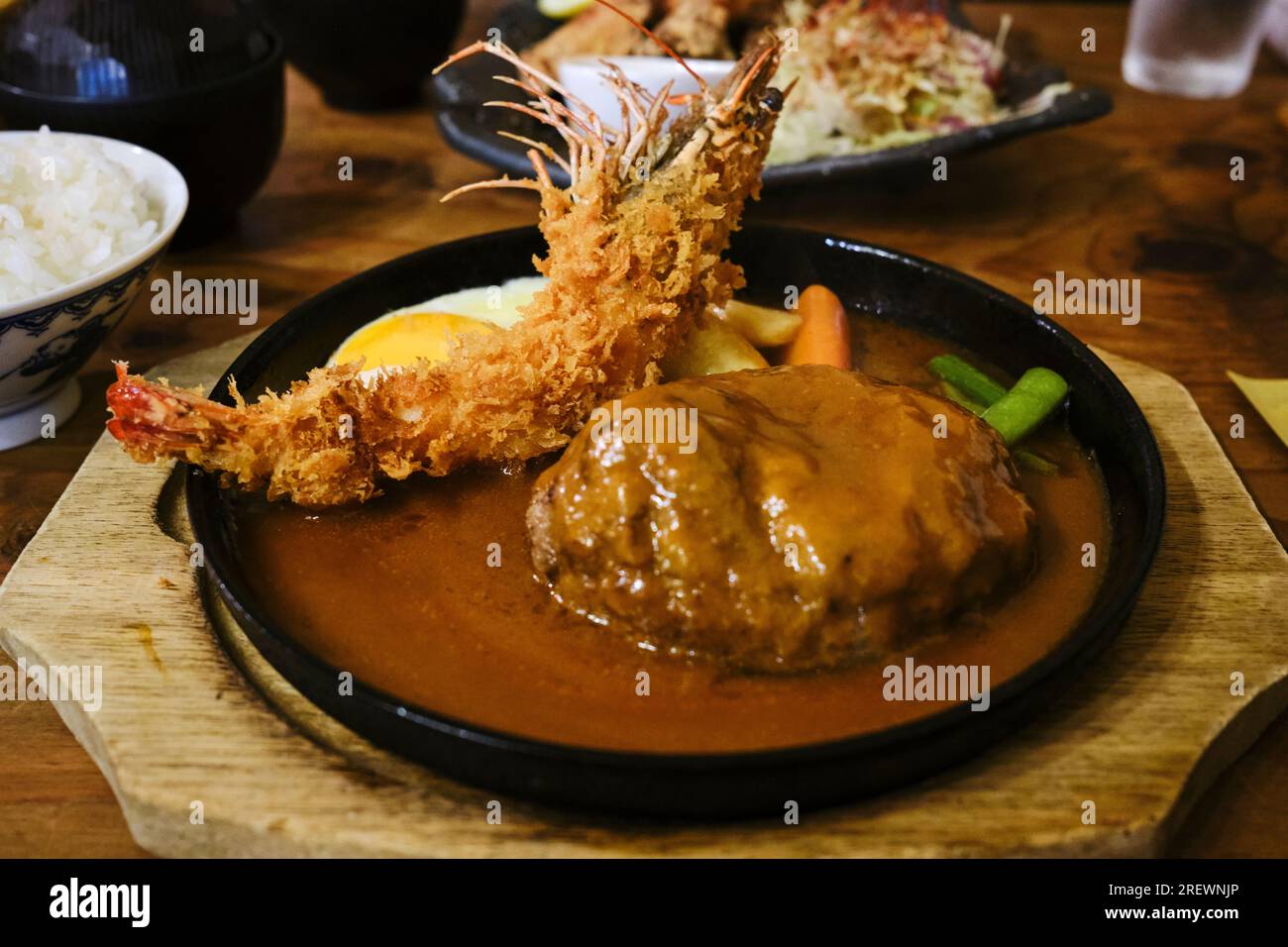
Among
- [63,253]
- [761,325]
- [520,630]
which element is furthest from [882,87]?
[520,630]

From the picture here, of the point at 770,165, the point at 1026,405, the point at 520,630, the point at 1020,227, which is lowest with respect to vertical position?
the point at 520,630

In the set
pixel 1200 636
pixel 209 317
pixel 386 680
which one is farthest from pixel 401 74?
pixel 1200 636

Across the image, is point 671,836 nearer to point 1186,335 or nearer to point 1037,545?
point 1037,545

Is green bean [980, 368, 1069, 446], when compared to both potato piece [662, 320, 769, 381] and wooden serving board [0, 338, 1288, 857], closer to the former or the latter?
wooden serving board [0, 338, 1288, 857]

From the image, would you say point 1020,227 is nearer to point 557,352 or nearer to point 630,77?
point 630,77

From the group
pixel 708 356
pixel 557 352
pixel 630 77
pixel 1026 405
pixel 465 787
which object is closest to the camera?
pixel 465 787

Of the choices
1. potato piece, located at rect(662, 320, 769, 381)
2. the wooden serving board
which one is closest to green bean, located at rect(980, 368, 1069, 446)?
the wooden serving board
